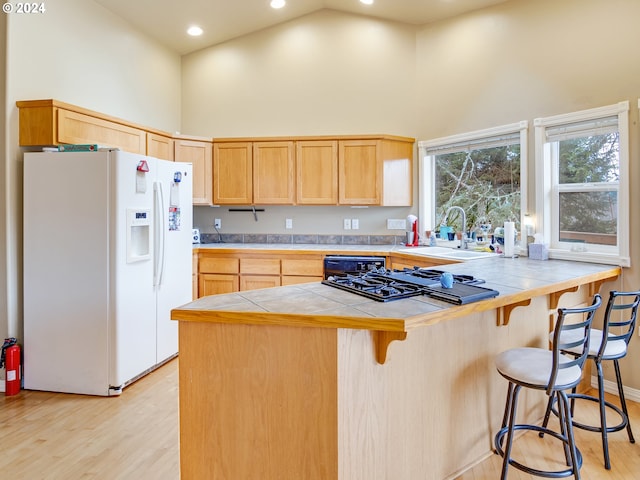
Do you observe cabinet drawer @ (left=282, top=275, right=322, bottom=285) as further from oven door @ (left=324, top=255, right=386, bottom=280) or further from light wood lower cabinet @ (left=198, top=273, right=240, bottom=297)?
light wood lower cabinet @ (left=198, top=273, right=240, bottom=297)

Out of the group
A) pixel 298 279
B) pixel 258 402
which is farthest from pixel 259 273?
pixel 258 402

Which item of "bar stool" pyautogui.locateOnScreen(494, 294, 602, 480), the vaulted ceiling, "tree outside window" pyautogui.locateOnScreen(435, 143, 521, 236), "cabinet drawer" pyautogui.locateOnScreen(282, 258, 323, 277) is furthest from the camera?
"cabinet drawer" pyautogui.locateOnScreen(282, 258, 323, 277)

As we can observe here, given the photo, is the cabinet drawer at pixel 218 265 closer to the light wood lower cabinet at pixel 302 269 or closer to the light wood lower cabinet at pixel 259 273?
the light wood lower cabinet at pixel 259 273

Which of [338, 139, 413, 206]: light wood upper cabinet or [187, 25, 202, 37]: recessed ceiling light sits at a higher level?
[187, 25, 202, 37]: recessed ceiling light

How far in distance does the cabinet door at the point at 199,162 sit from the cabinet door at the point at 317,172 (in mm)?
1019

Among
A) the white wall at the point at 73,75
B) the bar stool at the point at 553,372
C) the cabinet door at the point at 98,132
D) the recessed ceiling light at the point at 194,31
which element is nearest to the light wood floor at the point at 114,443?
the bar stool at the point at 553,372

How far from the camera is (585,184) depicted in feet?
10.2

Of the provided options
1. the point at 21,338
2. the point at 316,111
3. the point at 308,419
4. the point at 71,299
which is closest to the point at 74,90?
the point at 71,299

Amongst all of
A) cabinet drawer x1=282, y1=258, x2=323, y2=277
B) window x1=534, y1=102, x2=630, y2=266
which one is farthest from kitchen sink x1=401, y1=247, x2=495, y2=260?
cabinet drawer x1=282, y1=258, x2=323, y2=277

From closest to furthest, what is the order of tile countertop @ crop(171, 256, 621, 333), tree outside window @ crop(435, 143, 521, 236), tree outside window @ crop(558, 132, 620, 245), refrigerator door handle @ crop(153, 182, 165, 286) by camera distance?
tile countertop @ crop(171, 256, 621, 333)
tree outside window @ crop(558, 132, 620, 245)
refrigerator door handle @ crop(153, 182, 165, 286)
tree outside window @ crop(435, 143, 521, 236)

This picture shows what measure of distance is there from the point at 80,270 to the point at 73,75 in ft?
5.85

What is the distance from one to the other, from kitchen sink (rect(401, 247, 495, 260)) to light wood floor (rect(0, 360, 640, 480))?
1361 mm

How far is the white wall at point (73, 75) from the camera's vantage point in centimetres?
299

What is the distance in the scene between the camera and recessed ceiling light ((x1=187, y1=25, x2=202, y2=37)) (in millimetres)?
4547
